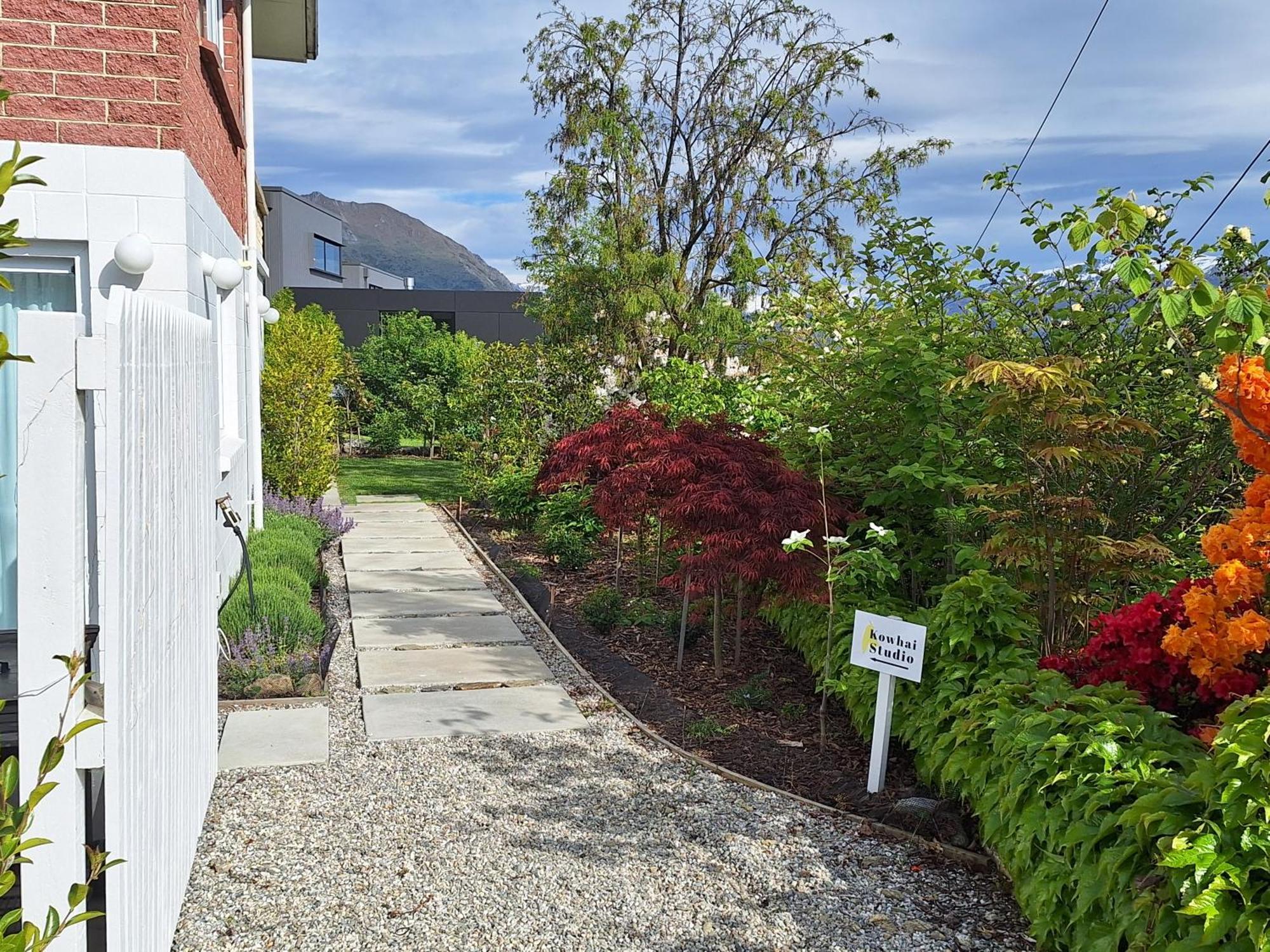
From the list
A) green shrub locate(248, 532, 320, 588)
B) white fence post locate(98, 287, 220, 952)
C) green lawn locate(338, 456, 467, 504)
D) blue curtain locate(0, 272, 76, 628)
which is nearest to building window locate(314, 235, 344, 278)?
green lawn locate(338, 456, 467, 504)

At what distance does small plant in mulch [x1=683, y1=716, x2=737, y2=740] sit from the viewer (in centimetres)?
496

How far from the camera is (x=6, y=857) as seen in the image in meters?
1.38

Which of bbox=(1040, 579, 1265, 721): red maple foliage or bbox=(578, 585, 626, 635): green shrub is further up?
bbox=(1040, 579, 1265, 721): red maple foliage

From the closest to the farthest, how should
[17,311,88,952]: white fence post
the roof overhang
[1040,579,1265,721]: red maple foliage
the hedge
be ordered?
[17,311,88,952]: white fence post
the hedge
[1040,579,1265,721]: red maple foliage
the roof overhang

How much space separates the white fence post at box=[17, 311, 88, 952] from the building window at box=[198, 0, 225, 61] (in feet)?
15.6

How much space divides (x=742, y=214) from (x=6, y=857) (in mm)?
10931

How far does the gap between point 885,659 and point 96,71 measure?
4390mm

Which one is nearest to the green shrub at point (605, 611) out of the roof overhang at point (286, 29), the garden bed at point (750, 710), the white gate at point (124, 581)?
the garden bed at point (750, 710)

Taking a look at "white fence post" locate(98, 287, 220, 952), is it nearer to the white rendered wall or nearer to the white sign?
the white rendered wall

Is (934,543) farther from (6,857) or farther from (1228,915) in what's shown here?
(6,857)

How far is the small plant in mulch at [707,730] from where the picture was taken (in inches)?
195

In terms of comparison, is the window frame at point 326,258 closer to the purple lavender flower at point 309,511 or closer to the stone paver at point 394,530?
the stone paver at point 394,530

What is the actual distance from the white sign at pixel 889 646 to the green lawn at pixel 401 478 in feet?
29.2

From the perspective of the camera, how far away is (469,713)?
17.5 feet
